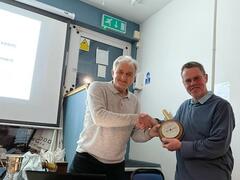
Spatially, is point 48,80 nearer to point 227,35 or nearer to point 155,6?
point 155,6

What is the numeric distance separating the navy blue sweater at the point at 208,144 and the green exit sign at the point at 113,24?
2092 millimetres

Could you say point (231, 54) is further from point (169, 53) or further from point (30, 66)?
point (30, 66)

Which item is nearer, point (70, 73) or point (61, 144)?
point (61, 144)

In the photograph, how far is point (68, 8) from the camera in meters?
3.01

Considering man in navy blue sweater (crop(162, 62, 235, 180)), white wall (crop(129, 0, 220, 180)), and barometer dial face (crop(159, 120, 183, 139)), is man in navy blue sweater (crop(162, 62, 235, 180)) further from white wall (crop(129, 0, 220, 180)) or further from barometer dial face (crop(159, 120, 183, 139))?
white wall (crop(129, 0, 220, 180))

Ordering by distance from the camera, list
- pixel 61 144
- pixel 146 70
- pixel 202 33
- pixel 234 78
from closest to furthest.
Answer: pixel 234 78 < pixel 202 33 < pixel 61 144 < pixel 146 70

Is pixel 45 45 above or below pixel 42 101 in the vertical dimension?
above

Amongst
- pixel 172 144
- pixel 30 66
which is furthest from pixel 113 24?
pixel 172 144

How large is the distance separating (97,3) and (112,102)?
1869 millimetres

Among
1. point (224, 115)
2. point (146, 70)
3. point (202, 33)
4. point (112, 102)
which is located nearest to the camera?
point (224, 115)

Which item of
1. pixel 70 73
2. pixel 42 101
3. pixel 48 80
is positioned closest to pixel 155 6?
pixel 70 73

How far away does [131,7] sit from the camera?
10.4ft

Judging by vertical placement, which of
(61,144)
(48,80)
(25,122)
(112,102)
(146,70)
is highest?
(146,70)

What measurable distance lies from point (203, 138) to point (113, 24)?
2289 mm
